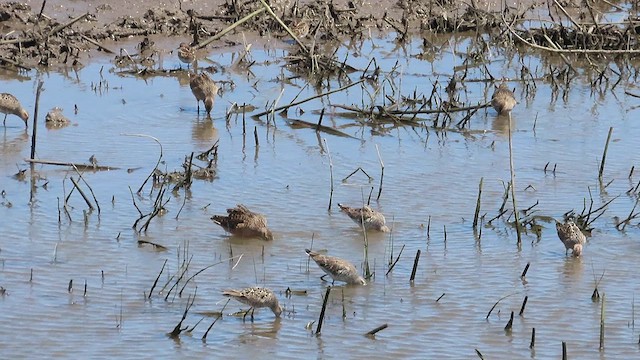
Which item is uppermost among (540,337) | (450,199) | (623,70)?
(623,70)

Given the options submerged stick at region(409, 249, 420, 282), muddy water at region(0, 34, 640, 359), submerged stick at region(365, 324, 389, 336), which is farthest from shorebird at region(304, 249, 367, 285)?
submerged stick at region(365, 324, 389, 336)

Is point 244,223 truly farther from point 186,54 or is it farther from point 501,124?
point 186,54

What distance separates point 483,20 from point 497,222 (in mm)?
6986

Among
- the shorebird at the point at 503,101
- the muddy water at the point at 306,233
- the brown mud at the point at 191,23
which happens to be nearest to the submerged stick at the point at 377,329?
the muddy water at the point at 306,233

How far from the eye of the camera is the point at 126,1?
15375mm

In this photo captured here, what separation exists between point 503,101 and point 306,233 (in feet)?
13.3

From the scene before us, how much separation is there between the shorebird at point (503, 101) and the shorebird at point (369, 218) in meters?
3.69

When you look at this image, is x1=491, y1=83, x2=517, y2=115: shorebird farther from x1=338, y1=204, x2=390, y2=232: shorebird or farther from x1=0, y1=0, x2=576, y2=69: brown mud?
x1=338, y1=204, x2=390, y2=232: shorebird

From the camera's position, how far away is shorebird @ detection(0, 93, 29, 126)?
11.3 m

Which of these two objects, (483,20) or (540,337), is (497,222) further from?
(483,20)

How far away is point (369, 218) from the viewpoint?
8773 mm

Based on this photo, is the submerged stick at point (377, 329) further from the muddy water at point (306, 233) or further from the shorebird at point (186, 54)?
the shorebird at point (186, 54)

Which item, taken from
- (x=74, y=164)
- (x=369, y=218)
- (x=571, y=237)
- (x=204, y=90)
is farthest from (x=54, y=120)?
(x=571, y=237)

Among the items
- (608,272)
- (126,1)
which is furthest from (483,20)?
(608,272)
